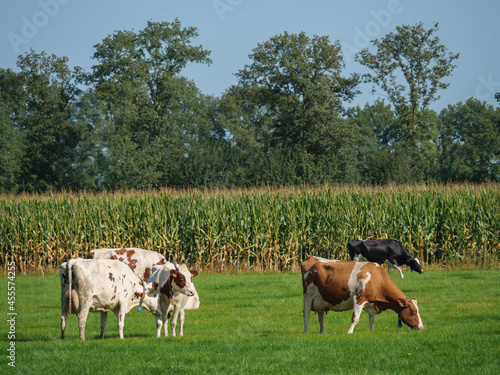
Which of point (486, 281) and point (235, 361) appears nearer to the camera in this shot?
point (235, 361)

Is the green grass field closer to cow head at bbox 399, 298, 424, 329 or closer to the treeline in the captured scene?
cow head at bbox 399, 298, 424, 329

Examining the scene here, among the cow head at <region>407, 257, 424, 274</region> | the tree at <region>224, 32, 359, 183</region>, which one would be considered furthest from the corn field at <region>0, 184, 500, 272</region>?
the tree at <region>224, 32, 359, 183</region>

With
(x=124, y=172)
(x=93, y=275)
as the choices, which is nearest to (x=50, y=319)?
(x=93, y=275)

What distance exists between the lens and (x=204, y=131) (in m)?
92.1

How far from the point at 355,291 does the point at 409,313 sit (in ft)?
3.74

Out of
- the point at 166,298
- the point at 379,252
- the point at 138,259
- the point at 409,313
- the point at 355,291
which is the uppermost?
the point at 138,259

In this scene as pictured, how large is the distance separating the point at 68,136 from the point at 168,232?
130 ft

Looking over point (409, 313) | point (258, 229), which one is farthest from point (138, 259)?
point (258, 229)

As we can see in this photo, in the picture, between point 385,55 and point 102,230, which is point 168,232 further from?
point 385,55

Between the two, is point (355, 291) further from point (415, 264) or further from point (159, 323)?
point (415, 264)

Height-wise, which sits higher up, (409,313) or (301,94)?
(301,94)

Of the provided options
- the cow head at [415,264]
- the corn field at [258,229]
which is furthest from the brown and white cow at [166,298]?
the corn field at [258,229]

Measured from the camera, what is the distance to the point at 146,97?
59.4 meters

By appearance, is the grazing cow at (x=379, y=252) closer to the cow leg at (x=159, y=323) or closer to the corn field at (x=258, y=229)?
the corn field at (x=258, y=229)
